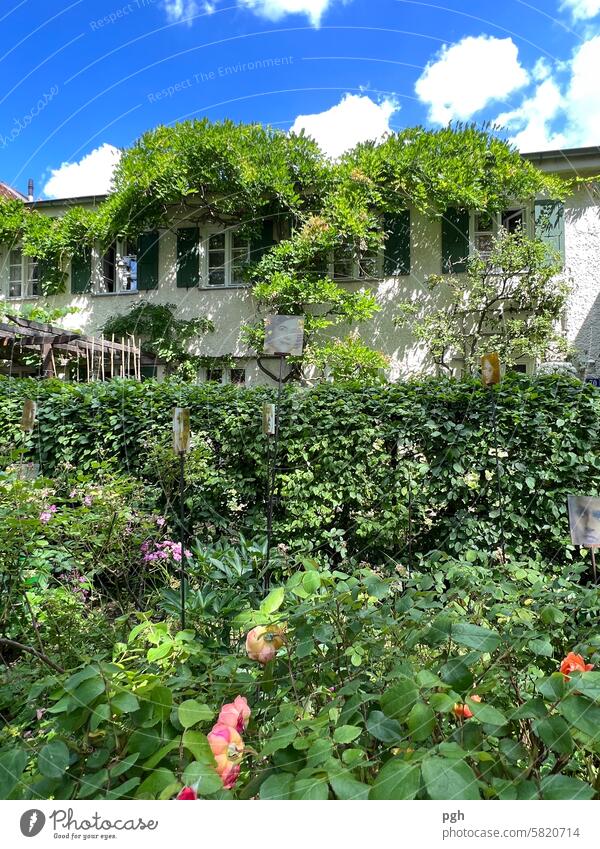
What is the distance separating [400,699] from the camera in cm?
48

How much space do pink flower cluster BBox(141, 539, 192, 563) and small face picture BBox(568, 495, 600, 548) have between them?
1277mm

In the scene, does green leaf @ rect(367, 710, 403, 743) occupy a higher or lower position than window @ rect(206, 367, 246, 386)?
lower

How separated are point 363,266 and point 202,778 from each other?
7.14 feet

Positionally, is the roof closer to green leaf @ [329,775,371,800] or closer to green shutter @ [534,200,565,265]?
green leaf @ [329,775,371,800]

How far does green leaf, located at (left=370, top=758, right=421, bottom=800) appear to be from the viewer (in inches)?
15.4

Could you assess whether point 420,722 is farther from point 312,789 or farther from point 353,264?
point 353,264

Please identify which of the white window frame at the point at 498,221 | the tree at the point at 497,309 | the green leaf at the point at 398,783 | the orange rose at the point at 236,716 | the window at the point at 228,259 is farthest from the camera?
the tree at the point at 497,309

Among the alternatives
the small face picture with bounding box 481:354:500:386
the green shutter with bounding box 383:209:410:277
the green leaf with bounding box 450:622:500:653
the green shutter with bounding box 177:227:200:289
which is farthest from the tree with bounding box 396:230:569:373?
the green leaf with bounding box 450:622:500:653

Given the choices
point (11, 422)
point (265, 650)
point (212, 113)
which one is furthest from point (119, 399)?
point (265, 650)

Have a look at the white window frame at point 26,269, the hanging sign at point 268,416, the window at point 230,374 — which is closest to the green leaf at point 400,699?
the hanging sign at point 268,416

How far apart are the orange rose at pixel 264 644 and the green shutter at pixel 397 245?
1662mm

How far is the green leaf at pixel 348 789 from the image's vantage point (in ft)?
1.29

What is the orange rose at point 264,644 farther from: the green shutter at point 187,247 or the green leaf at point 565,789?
the green shutter at point 187,247

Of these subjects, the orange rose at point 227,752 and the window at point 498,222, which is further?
the window at point 498,222
